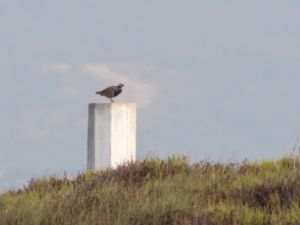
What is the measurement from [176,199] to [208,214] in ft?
2.74

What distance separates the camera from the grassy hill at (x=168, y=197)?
9391 mm

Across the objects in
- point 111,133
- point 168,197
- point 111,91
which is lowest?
point 168,197

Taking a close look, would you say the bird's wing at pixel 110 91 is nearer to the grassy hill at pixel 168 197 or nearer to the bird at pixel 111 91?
the bird at pixel 111 91

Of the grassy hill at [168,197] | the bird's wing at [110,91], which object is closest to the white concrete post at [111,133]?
the bird's wing at [110,91]

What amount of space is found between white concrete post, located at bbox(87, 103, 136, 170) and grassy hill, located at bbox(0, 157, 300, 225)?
698 mm

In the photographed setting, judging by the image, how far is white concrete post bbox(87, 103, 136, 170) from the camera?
1498 cm

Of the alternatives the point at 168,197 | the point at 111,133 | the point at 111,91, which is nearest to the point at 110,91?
the point at 111,91

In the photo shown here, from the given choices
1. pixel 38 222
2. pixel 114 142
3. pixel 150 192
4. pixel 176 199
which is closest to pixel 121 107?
pixel 114 142

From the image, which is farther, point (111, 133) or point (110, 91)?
point (110, 91)

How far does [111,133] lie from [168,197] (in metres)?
4.98

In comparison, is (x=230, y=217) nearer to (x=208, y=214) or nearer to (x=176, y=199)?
(x=208, y=214)

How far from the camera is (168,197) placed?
10094 mm

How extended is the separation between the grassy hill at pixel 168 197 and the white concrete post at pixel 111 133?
70cm

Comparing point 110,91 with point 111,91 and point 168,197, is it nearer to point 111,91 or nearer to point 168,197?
point 111,91
